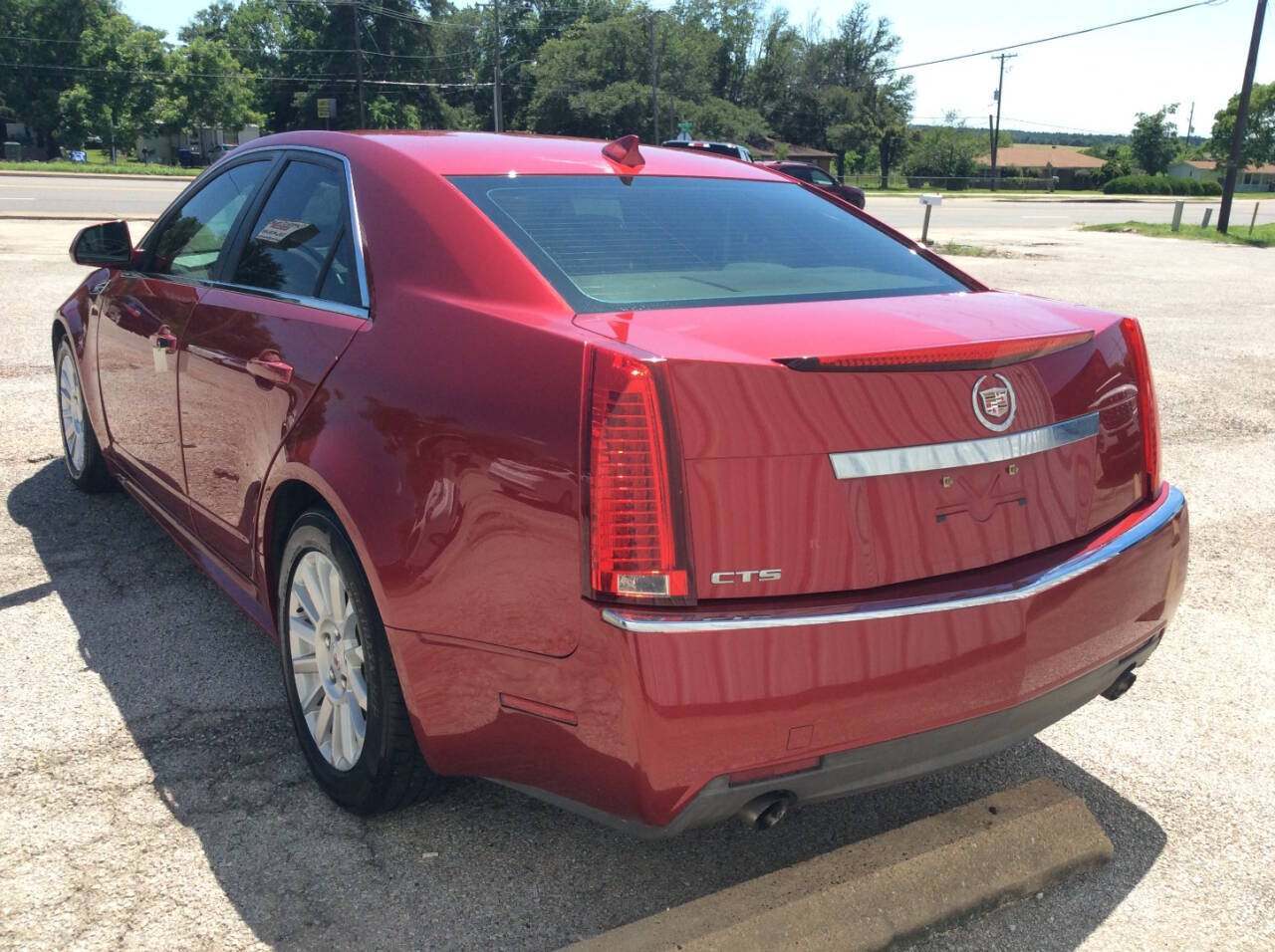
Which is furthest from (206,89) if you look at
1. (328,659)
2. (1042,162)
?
(1042,162)

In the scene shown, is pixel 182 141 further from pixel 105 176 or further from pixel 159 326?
pixel 159 326

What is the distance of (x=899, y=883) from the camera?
8.04 feet

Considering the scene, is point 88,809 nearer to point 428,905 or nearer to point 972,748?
point 428,905

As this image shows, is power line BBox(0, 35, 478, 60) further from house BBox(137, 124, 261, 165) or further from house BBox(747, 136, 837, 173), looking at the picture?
house BBox(747, 136, 837, 173)

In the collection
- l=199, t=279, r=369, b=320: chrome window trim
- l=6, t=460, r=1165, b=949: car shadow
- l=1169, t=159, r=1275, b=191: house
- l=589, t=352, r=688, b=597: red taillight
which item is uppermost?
l=1169, t=159, r=1275, b=191: house

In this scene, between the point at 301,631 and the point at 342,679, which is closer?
the point at 342,679

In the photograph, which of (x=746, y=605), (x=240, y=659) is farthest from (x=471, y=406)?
(x=240, y=659)

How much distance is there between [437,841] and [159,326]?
207 cm

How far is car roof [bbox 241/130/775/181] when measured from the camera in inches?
115

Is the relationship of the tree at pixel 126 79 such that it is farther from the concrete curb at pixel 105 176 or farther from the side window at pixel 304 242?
the side window at pixel 304 242

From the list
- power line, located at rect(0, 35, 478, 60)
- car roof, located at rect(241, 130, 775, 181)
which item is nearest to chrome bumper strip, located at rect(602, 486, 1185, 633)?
car roof, located at rect(241, 130, 775, 181)

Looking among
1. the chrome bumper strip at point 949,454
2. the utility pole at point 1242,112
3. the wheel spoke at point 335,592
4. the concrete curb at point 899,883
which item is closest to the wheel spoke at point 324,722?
the wheel spoke at point 335,592

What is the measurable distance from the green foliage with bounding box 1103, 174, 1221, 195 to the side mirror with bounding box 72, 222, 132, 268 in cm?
8268

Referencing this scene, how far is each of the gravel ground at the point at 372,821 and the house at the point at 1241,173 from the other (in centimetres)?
11536
